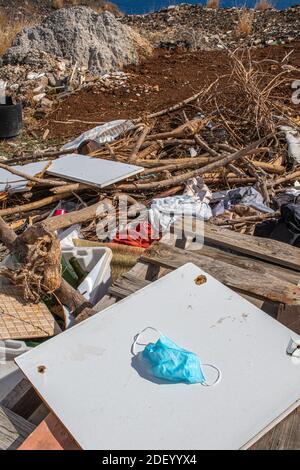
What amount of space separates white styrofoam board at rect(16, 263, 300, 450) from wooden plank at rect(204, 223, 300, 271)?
561 mm

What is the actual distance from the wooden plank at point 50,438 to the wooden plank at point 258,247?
1454 millimetres

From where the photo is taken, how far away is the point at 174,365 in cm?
171

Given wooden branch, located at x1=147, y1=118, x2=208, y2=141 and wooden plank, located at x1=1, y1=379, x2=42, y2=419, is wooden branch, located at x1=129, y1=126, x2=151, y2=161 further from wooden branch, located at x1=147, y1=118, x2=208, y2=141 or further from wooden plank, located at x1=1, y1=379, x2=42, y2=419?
wooden plank, located at x1=1, y1=379, x2=42, y2=419

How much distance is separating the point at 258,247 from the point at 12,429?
5.17ft

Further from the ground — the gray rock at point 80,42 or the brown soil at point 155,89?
the gray rock at point 80,42

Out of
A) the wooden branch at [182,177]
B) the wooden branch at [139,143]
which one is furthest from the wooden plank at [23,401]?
the wooden branch at [139,143]

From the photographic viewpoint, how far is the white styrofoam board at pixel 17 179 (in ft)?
13.3

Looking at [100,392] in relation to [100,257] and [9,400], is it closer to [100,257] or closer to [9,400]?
[9,400]

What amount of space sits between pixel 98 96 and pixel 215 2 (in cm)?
984

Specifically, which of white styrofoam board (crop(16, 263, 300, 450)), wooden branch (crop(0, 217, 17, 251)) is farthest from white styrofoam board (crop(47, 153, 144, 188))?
white styrofoam board (crop(16, 263, 300, 450))

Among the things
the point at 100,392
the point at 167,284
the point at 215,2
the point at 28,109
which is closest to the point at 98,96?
the point at 28,109

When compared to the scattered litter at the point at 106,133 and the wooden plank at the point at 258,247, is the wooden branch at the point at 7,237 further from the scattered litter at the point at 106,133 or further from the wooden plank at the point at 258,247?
the scattered litter at the point at 106,133

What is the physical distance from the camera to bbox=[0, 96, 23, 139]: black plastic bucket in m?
6.51

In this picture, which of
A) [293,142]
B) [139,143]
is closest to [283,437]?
[139,143]
